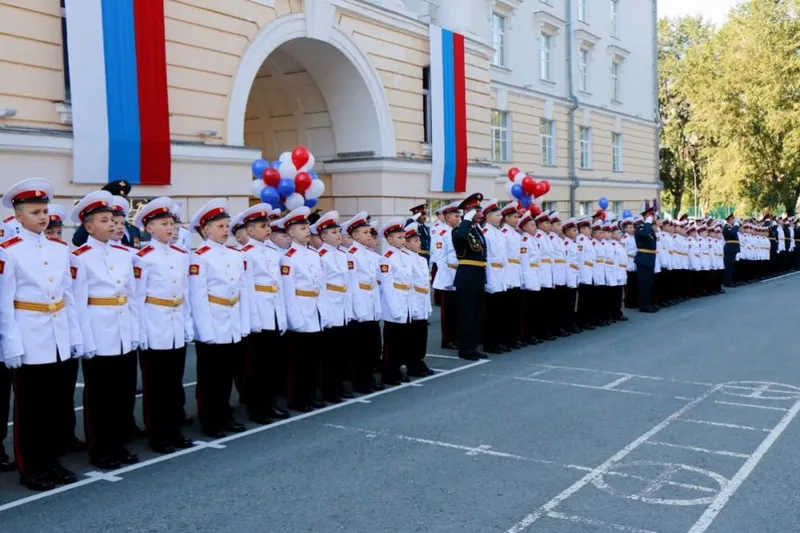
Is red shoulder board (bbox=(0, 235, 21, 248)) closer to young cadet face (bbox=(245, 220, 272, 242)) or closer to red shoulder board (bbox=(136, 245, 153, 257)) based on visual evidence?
red shoulder board (bbox=(136, 245, 153, 257))

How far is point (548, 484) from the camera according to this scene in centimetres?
561

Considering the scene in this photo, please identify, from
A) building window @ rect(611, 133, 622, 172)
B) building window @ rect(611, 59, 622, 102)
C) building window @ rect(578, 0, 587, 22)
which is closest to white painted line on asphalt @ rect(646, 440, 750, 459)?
building window @ rect(578, 0, 587, 22)

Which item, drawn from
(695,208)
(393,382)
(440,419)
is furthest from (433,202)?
(695,208)

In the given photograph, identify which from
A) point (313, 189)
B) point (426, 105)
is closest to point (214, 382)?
point (313, 189)

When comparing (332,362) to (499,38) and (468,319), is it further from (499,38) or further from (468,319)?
(499,38)

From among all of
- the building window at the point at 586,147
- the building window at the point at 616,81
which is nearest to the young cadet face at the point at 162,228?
the building window at the point at 586,147

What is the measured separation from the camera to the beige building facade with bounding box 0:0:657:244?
11.8 m

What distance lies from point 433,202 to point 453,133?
1742 millimetres

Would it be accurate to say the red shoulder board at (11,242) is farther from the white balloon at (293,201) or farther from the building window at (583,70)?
Result: the building window at (583,70)

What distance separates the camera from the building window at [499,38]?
24.6m

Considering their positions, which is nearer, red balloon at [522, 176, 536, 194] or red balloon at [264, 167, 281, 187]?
red balloon at [264, 167, 281, 187]

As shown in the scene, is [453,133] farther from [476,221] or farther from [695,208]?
[695,208]

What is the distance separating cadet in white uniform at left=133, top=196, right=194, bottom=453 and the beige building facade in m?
5.98

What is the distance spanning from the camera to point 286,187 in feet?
39.2
